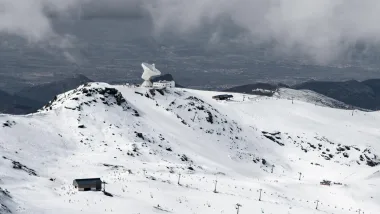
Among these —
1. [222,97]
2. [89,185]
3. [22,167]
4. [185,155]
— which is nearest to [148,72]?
[222,97]

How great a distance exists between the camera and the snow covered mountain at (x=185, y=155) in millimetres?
56250

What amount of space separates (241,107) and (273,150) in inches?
1148

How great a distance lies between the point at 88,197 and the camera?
5044 centimetres

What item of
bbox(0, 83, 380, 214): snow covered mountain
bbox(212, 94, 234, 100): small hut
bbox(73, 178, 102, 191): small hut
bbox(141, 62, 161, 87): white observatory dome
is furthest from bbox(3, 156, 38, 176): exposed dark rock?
bbox(212, 94, 234, 100): small hut

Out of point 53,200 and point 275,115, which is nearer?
point 53,200

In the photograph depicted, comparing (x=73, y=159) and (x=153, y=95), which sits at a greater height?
(x=153, y=95)

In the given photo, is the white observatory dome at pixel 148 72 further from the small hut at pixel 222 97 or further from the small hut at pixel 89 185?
the small hut at pixel 89 185

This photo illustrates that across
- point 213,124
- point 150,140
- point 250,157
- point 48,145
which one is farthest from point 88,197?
point 213,124

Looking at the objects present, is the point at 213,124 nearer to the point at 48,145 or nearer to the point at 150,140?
the point at 150,140

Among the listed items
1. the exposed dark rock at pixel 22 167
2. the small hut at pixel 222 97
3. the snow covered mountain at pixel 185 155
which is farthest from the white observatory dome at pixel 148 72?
the exposed dark rock at pixel 22 167

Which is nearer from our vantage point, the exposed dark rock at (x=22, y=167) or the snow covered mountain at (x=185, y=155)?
the snow covered mountain at (x=185, y=155)

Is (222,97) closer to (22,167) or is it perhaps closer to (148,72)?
(148,72)

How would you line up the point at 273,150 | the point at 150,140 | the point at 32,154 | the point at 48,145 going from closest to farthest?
1. the point at 32,154
2. the point at 48,145
3. the point at 150,140
4. the point at 273,150

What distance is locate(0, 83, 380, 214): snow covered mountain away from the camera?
185 feet
